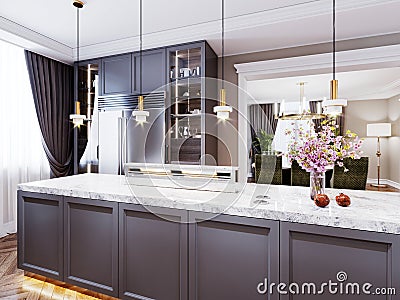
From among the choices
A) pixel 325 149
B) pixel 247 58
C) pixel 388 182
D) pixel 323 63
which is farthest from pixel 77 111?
pixel 388 182

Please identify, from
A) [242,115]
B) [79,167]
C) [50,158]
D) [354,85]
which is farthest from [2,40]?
[354,85]

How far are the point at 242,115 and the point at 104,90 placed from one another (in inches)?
83.7

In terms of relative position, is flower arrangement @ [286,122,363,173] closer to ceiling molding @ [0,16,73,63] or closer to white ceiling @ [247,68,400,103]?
ceiling molding @ [0,16,73,63]

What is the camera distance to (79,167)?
4484 millimetres

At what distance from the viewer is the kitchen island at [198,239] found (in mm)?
1412

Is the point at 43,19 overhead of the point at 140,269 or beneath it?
overhead

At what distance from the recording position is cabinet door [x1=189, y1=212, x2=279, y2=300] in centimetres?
158

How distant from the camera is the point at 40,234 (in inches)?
91.7

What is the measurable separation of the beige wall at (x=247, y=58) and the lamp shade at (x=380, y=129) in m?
5.12

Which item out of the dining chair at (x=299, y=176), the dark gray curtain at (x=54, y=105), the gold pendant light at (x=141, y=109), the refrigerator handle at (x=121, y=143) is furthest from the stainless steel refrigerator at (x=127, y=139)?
the dining chair at (x=299, y=176)

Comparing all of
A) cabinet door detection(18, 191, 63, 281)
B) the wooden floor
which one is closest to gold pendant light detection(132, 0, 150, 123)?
cabinet door detection(18, 191, 63, 281)

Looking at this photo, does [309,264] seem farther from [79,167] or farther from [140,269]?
[79,167]

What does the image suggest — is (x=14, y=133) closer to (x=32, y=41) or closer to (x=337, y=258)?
(x=32, y=41)

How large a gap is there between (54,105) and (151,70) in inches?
66.4
